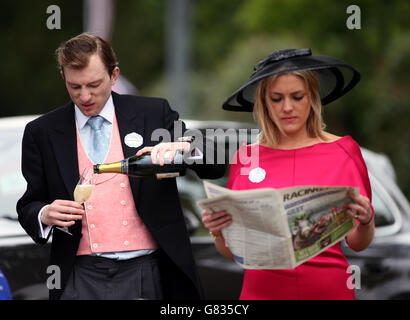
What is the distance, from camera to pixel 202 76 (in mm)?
21594

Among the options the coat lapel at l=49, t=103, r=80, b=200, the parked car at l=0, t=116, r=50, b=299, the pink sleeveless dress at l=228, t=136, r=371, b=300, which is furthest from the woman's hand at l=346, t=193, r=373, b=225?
the parked car at l=0, t=116, r=50, b=299

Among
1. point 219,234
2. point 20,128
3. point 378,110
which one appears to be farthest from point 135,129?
point 378,110

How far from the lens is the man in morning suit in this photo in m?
3.04

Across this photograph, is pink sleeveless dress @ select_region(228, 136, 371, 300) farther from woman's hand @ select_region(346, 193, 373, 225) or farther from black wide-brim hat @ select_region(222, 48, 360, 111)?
black wide-brim hat @ select_region(222, 48, 360, 111)

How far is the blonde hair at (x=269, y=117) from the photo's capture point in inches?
→ 121

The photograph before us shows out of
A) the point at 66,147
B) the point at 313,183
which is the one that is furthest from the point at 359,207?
the point at 66,147

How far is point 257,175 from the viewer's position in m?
3.09

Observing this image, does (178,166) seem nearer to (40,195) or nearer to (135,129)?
(135,129)

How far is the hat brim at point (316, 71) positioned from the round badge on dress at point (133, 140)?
42cm

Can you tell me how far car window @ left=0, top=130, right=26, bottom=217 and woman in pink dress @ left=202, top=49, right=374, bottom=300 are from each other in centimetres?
191

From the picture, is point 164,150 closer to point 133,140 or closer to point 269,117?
point 133,140

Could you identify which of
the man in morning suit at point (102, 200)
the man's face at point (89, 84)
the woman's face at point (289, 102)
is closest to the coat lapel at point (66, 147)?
the man in morning suit at point (102, 200)
